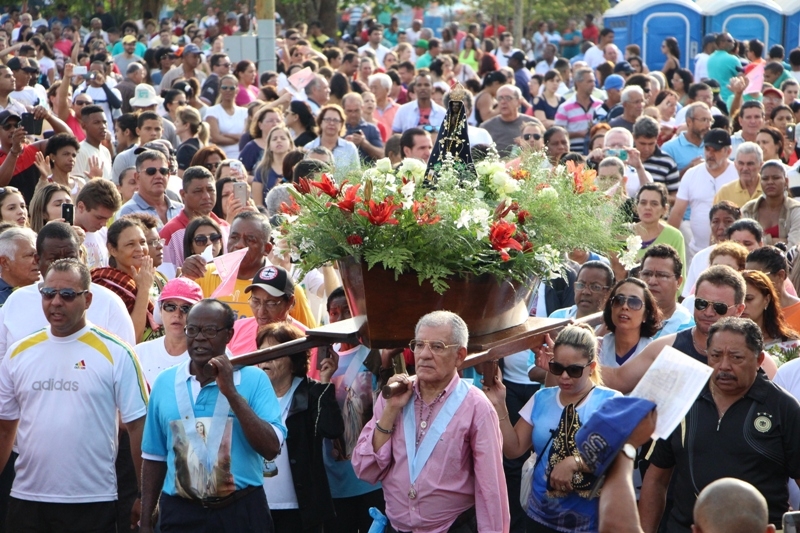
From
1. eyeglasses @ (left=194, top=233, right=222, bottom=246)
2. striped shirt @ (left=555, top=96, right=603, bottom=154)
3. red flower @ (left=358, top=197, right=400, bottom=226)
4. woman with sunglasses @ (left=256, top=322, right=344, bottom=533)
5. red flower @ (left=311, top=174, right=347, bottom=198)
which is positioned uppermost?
red flower @ (left=311, top=174, right=347, bottom=198)

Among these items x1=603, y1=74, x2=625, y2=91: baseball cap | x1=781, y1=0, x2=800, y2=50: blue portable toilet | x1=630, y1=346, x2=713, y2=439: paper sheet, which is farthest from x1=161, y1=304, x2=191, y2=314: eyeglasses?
x1=781, y1=0, x2=800, y2=50: blue portable toilet

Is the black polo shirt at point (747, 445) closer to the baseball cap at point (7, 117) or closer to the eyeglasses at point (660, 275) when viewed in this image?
the eyeglasses at point (660, 275)

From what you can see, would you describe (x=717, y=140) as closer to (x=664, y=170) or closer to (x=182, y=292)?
(x=664, y=170)

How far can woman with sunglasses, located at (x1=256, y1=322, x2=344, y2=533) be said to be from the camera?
6117 millimetres

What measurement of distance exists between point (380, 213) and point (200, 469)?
5.10 ft

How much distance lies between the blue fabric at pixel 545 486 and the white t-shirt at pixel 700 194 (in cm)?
594

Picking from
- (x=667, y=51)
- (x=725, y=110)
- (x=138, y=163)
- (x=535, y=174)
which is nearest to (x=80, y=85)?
(x=138, y=163)

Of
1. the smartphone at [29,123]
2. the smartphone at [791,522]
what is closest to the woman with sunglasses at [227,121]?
the smartphone at [29,123]

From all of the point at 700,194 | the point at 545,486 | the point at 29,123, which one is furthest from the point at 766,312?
the point at 29,123

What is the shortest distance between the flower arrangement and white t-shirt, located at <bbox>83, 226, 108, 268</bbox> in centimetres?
340

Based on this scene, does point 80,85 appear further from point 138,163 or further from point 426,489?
point 426,489

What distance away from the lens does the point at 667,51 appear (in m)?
22.5

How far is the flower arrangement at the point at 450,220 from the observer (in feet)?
15.5

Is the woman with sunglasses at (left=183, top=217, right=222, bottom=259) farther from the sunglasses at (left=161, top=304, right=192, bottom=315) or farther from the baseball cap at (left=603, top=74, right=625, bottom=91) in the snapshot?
the baseball cap at (left=603, top=74, right=625, bottom=91)
